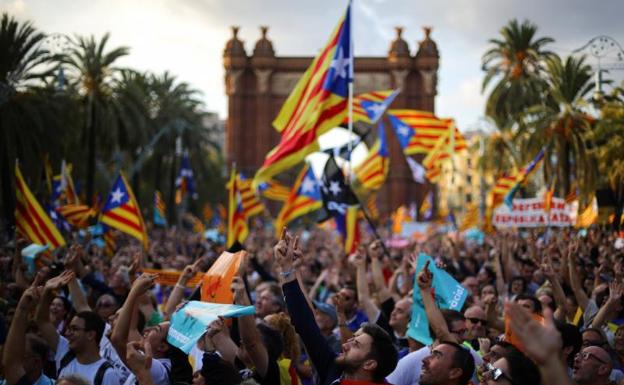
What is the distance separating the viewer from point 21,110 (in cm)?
2145

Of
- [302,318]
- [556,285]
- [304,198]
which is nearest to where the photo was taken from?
[302,318]

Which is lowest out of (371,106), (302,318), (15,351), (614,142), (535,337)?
(15,351)

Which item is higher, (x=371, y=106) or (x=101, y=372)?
(x=371, y=106)

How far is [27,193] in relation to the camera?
12.8 m

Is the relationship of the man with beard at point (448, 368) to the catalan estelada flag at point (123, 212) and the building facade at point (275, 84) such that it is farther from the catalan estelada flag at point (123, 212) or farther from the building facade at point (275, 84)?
the building facade at point (275, 84)

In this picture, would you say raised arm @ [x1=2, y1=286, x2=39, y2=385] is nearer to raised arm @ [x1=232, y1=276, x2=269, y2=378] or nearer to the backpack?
the backpack

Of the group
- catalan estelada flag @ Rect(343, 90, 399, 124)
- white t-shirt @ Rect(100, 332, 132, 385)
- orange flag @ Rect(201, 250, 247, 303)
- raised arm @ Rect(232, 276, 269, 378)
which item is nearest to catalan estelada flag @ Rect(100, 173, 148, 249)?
catalan estelada flag @ Rect(343, 90, 399, 124)

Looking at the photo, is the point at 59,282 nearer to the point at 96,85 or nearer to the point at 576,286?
the point at 576,286

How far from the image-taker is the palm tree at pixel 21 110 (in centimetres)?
2048

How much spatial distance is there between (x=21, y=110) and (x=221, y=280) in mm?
17751

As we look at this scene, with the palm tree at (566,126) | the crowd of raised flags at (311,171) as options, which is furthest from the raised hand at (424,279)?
the palm tree at (566,126)

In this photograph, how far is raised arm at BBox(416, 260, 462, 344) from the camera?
527 cm

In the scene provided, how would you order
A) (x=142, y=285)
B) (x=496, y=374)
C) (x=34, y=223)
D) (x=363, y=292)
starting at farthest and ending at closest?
(x=34, y=223) → (x=363, y=292) → (x=142, y=285) → (x=496, y=374)

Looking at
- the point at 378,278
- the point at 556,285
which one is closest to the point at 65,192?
the point at 378,278
